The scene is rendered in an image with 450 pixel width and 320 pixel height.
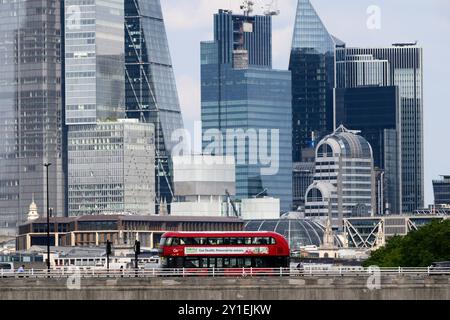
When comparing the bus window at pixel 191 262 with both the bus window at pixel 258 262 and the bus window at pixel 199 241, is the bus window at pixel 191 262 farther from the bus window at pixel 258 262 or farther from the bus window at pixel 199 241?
the bus window at pixel 258 262

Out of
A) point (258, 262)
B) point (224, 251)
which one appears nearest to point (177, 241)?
point (224, 251)

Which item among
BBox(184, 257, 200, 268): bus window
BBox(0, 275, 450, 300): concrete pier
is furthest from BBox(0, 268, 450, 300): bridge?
BBox(184, 257, 200, 268): bus window

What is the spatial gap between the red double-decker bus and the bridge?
33008mm

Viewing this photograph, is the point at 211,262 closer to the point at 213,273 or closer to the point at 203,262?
the point at 203,262

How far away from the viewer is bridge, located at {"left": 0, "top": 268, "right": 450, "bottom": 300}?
5187 inches

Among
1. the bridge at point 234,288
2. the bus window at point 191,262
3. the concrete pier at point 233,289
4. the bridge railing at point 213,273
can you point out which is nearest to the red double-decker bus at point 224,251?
the bus window at point 191,262

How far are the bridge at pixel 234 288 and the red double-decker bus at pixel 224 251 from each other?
108 feet

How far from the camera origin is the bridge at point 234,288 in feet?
432

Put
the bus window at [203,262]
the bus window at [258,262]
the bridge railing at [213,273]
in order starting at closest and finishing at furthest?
the bridge railing at [213,273], the bus window at [203,262], the bus window at [258,262]

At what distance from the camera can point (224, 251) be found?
169500mm

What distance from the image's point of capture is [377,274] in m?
136

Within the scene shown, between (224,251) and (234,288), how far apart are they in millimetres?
36510
